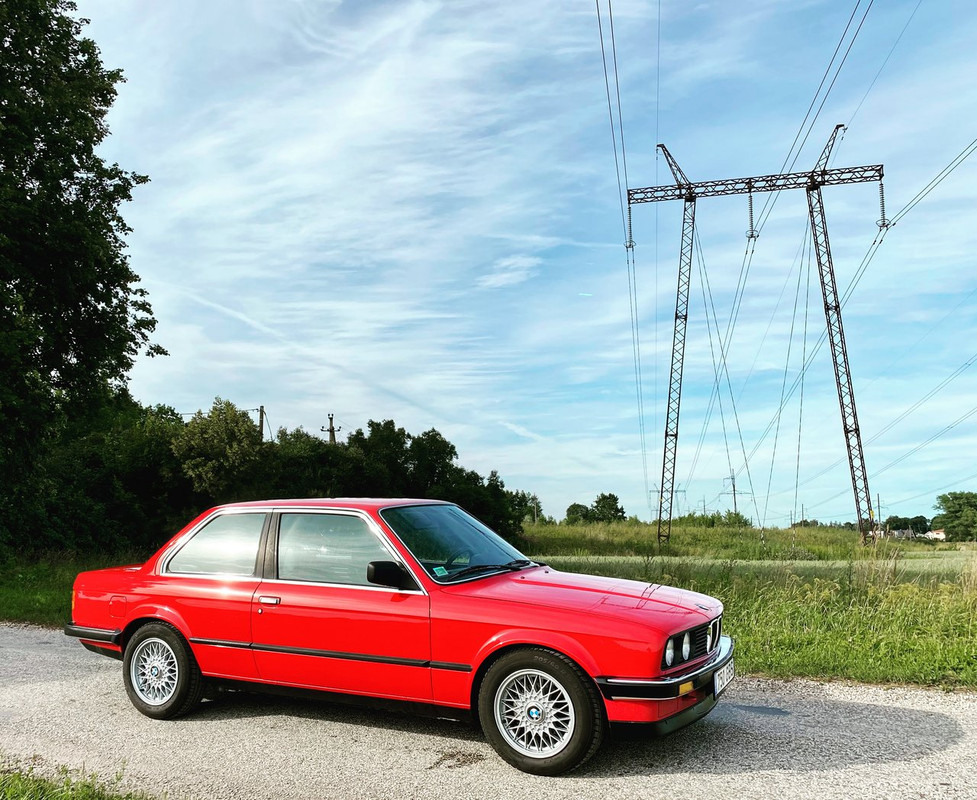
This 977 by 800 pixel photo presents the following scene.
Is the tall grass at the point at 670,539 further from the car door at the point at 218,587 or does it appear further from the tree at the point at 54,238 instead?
the car door at the point at 218,587

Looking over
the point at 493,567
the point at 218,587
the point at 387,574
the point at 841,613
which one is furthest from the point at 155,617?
the point at 841,613

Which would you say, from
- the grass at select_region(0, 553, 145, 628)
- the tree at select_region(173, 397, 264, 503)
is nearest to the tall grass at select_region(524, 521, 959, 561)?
the tree at select_region(173, 397, 264, 503)

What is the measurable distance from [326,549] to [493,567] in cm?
130

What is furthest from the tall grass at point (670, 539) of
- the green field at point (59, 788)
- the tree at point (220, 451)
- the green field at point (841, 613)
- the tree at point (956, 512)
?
the tree at point (956, 512)

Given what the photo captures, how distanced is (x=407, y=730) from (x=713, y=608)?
2.44 meters

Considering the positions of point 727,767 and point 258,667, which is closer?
point 727,767

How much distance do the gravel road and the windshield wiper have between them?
3.82ft

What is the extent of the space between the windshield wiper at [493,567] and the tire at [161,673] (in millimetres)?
2433

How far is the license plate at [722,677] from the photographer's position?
18.1ft

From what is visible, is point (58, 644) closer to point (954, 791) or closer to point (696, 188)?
point (954, 791)

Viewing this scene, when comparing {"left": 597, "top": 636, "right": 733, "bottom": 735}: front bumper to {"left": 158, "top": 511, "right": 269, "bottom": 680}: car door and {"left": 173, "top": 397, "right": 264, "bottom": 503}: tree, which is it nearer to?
{"left": 158, "top": 511, "right": 269, "bottom": 680}: car door

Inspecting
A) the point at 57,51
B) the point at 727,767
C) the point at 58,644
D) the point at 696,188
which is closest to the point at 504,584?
the point at 727,767

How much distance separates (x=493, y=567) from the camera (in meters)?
6.25

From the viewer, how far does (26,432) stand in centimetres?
2308
